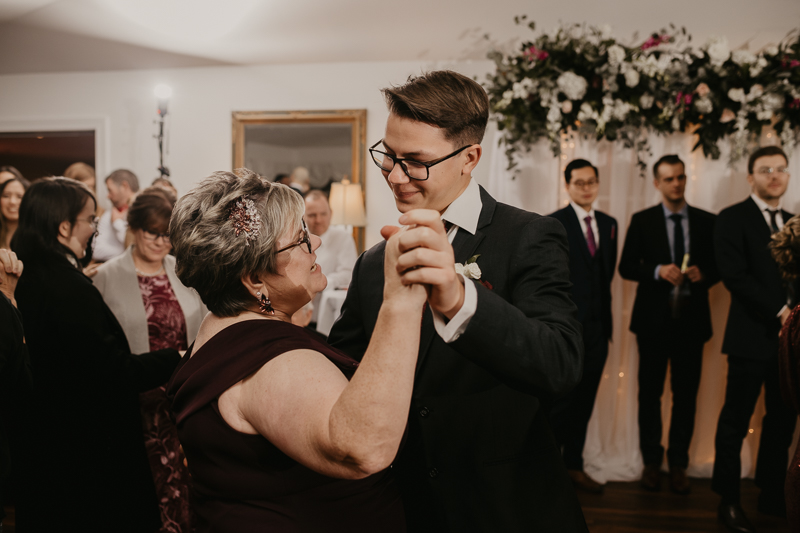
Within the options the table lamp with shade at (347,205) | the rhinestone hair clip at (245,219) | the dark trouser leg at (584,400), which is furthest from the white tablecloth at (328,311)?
the rhinestone hair clip at (245,219)

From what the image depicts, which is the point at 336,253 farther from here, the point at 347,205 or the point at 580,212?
the point at 580,212

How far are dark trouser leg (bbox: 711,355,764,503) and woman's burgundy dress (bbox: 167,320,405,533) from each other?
2.74 metres

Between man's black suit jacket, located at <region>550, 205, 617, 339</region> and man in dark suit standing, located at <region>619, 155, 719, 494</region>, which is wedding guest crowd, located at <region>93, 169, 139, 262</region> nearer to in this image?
man's black suit jacket, located at <region>550, 205, 617, 339</region>

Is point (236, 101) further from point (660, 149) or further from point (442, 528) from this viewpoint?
point (442, 528)

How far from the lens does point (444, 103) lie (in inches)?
45.9

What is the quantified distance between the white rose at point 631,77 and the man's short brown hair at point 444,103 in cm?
271

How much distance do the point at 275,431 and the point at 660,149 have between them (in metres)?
3.74

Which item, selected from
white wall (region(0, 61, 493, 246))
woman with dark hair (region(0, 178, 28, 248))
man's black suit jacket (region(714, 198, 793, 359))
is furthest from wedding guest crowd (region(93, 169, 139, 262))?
man's black suit jacket (region(714, 198, 793, 359))

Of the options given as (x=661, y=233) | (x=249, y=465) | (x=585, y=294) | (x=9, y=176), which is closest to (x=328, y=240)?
(x=585, y=294)

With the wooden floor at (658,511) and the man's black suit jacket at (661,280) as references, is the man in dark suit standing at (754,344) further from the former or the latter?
the man's black suit jacket at (661,280)

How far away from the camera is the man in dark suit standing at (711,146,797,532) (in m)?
3.07

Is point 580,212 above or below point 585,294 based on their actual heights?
above

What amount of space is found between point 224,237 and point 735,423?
3.12m

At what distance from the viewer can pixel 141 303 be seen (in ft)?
8.22
